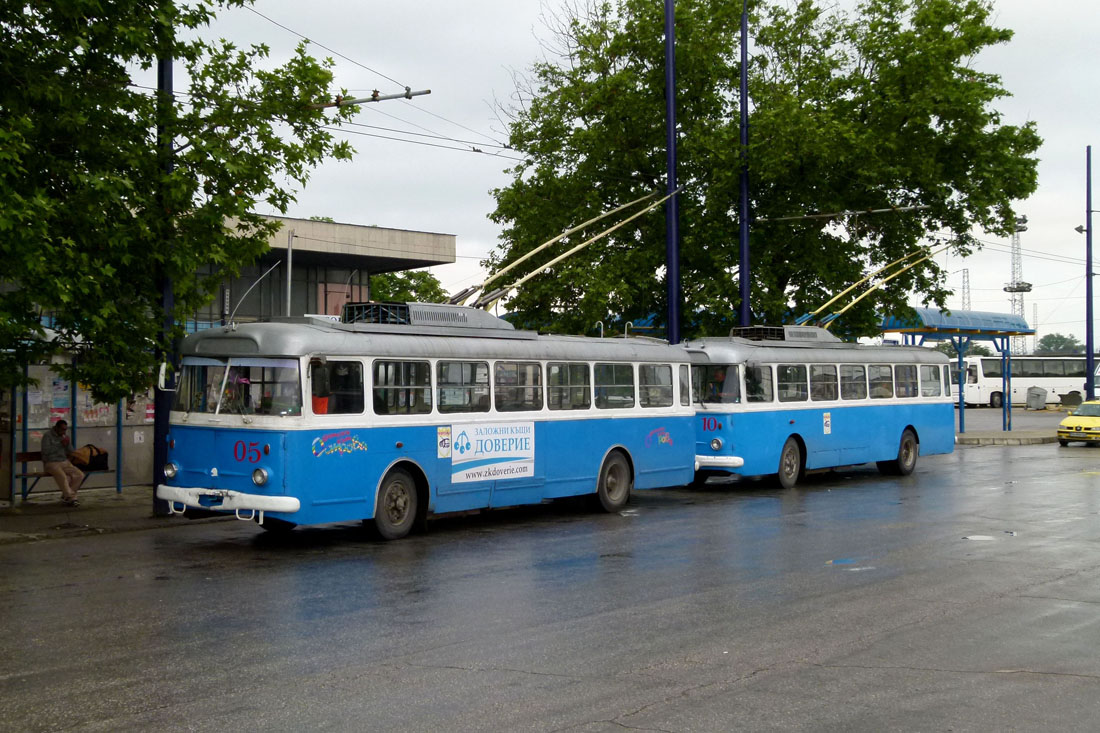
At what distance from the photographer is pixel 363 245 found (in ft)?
113

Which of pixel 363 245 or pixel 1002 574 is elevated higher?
pixel 363 245

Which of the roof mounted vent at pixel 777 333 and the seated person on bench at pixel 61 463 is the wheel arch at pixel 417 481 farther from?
the roof mounted vent at pixel 777 333

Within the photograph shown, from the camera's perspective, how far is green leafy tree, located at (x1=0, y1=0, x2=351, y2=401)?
13789mm

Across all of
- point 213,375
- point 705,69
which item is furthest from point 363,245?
point 213,375

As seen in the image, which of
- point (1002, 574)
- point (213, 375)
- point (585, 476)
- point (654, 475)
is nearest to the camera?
point (1002, 574)

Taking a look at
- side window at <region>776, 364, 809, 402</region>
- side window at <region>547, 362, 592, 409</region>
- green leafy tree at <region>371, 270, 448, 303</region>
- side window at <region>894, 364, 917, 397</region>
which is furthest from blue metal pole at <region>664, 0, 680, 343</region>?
green leafy tree at <region>371, 270, 448, 303</region>

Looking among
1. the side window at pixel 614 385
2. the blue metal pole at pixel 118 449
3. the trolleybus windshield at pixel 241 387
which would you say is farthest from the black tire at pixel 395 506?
the blue metal pole at pixel 118 449

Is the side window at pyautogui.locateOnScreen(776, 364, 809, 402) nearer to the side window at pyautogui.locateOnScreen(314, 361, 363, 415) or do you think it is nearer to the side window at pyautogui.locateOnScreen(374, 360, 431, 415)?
the side window at pyautogui.locateOnScreen(374, 360, 431, 415)

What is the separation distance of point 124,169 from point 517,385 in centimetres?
601

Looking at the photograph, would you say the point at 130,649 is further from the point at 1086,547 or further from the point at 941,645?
the point at 1086,547

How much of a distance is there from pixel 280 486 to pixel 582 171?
56.3 ft

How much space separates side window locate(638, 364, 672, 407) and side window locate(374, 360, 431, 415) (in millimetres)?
4996

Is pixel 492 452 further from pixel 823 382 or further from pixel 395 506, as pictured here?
pixel 823 382

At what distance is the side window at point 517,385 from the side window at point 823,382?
26.5 feet
